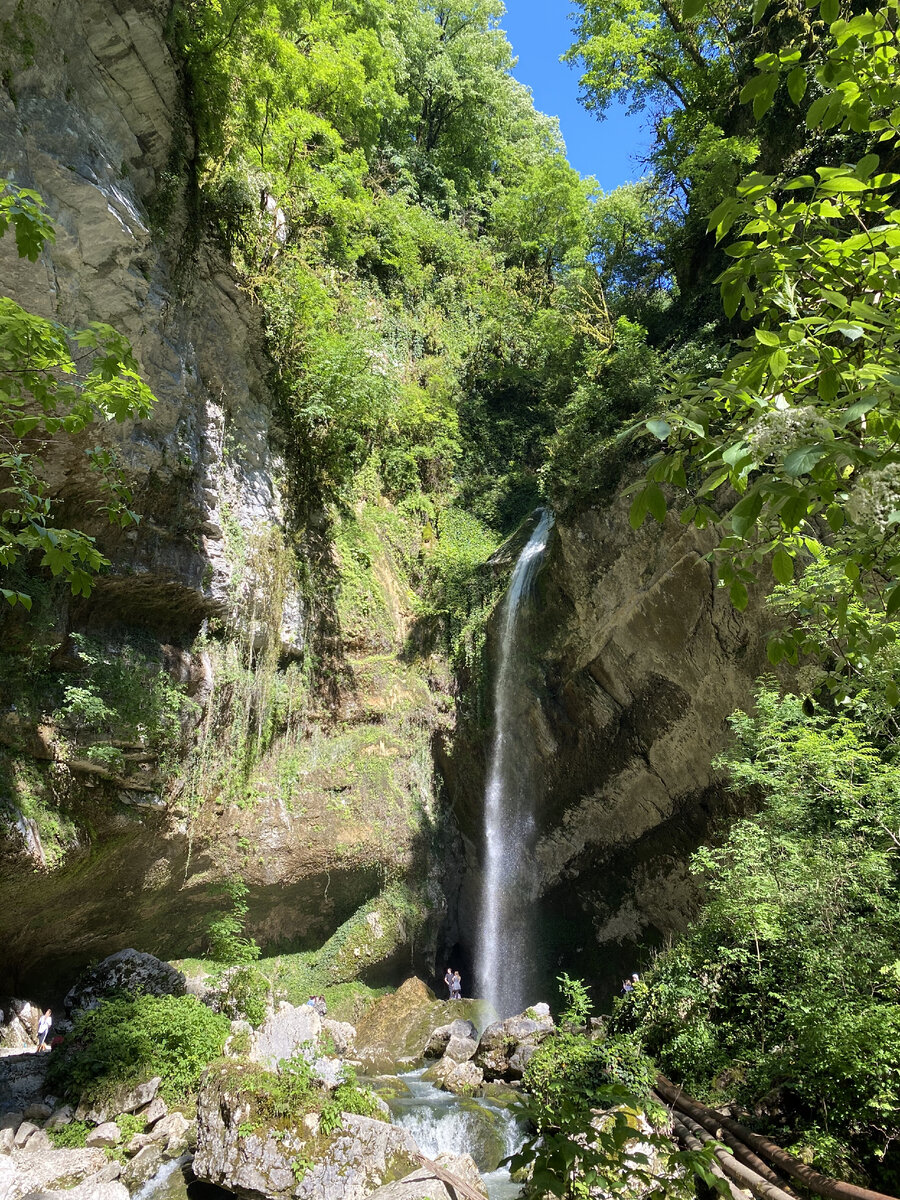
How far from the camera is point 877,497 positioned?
5.57ft

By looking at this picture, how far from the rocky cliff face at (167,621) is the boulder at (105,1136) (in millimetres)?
2422

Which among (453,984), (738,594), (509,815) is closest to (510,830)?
(509,815)

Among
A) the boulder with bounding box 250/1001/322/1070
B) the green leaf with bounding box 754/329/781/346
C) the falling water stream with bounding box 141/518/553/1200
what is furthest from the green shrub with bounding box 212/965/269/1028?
the green leaf with bounding box 754/329/781/346

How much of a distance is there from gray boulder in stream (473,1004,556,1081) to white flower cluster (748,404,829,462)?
9204mm

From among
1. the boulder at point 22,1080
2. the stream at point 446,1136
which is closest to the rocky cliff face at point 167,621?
the boulder at point 22,1080

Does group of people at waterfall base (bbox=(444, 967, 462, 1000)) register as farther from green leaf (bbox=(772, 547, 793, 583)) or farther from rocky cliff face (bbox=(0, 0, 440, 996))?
green leaf (bbox=(772, 547, 793, 583))

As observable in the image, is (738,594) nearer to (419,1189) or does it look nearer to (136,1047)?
(419,1189)

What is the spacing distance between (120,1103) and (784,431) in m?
8.72

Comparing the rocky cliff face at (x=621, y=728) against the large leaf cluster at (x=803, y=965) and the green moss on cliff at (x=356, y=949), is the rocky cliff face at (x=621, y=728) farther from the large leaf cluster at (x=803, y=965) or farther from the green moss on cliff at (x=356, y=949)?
the large leaf cluster at (x=803, y=965)

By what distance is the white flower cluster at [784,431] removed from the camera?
5.45 feet

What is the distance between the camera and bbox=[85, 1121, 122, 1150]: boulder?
6574 mm

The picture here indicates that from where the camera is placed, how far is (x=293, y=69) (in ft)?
36.0

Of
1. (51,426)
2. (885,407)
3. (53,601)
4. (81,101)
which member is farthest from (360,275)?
(885,407)

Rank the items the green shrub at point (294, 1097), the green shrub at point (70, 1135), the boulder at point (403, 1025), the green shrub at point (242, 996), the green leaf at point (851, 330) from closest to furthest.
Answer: the green leaf at point (851, 330)
the green shrub at point (294, 1097)
the green shrub at point (70, 1135)
the green shrub at point (242, 996)
the boulder at point (403, 1025)
